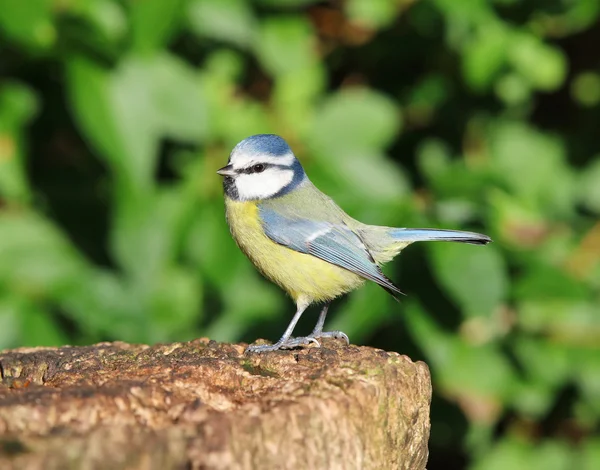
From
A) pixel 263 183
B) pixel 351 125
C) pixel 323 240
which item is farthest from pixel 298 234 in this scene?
pixel 351 125

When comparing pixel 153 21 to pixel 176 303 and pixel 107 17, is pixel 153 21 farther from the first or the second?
pixel 176 303

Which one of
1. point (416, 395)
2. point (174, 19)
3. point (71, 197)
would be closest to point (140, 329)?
point (71, 197)

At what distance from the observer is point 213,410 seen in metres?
1.41

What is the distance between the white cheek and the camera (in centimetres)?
264

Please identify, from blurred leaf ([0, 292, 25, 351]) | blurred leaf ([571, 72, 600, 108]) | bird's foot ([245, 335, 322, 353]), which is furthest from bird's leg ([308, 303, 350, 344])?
blurred leaf ([571, 72, 600, 108])

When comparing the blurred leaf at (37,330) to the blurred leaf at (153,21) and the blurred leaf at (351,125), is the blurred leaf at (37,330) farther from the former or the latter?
the blurred leaf at (351,125)

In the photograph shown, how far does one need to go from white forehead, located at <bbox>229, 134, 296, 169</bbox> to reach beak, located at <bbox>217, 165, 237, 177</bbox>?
0.01 m

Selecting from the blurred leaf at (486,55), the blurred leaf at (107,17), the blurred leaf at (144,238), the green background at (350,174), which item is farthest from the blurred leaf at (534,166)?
the blurred leaf at (107,17)

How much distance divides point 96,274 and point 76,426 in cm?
140

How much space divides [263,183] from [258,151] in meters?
0.14

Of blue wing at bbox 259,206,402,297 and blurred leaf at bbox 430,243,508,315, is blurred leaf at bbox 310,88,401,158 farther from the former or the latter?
blurred leaf at bbox 430,243,508,315

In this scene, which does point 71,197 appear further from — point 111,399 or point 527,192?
point 111,399

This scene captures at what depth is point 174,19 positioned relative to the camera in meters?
2.55

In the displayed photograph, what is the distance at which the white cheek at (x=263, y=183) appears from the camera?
264 centimetres
